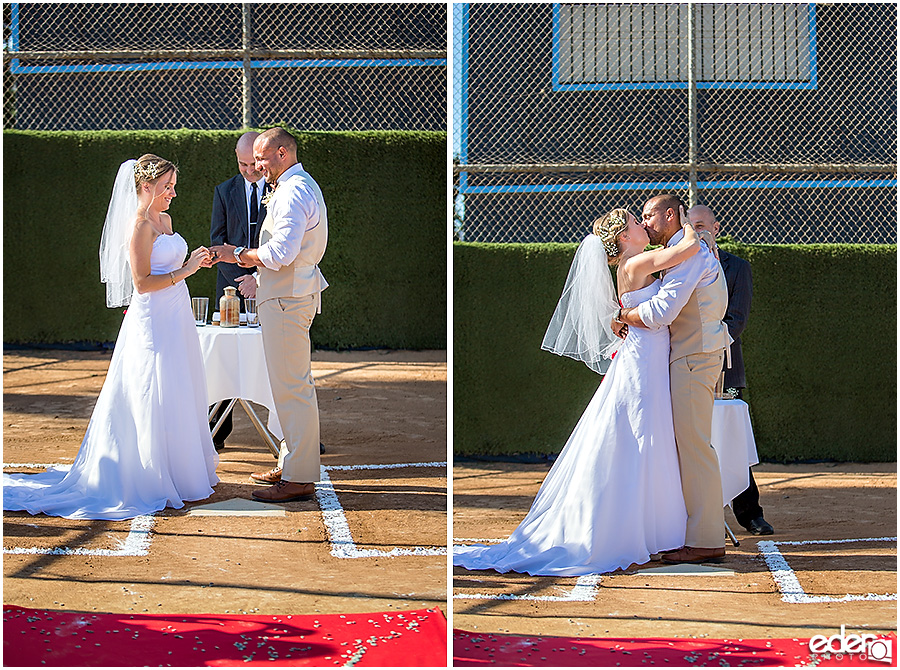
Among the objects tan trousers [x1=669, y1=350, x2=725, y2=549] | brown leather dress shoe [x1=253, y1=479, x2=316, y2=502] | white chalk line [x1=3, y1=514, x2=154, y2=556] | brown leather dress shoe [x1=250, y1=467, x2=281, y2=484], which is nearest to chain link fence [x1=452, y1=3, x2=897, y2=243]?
brown leather dress shoe [x1=250, y1=467, x2=281, y2=484]

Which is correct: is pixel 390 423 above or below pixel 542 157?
below

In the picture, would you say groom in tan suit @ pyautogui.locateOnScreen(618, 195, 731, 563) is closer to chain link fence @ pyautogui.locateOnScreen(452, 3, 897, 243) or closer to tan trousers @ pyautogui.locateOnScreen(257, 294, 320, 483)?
tan trousers @ pyautogui.locateOnScreen(257, 294, 320, 483)

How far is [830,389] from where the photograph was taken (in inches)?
246

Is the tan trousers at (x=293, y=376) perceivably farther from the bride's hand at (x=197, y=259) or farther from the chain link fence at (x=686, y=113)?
the chain link fence at (x=686, y=113)

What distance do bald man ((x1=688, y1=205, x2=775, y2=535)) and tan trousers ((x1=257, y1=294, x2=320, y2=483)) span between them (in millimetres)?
1858

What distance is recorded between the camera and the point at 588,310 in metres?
3.96

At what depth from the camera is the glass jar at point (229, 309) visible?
4723mm

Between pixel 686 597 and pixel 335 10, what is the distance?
7252 millimetres

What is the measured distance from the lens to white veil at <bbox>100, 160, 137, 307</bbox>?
4.34 m

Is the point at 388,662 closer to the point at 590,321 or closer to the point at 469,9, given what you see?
the point at 590,321

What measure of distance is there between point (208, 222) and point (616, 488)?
18.2ft

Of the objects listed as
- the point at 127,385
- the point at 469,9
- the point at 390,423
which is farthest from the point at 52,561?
the point at 469,9

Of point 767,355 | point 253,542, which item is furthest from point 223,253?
point 767,355

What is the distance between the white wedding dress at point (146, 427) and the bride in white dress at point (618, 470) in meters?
1.31
